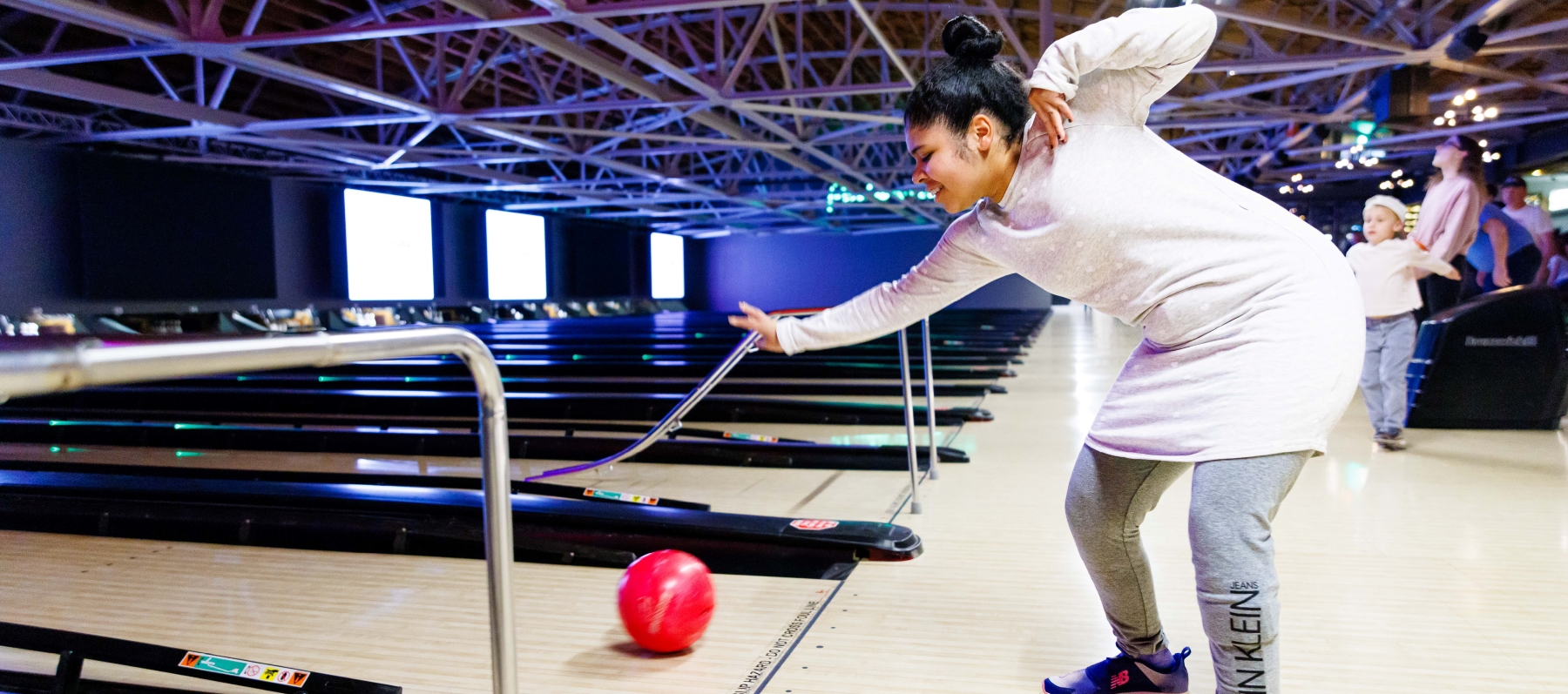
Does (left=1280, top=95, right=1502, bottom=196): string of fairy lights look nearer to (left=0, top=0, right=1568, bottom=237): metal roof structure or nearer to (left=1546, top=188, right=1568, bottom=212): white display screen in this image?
(left=0, top=0, right=1568, bottom=237): metal roof structure

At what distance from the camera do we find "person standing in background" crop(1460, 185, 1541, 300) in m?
5.45

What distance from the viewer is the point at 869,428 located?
214 inches

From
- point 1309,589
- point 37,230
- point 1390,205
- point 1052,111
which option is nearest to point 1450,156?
point 1390,205

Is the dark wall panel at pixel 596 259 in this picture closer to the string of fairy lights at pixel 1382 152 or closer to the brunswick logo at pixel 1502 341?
the string of fairy lights at pixel 1382 152

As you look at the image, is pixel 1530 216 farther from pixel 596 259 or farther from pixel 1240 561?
pixel 596 259

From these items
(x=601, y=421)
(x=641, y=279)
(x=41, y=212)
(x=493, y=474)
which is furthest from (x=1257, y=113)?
(x=641, y=279)

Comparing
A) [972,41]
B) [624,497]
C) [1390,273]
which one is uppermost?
[972,41]

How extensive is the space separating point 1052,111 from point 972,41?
0.56ft

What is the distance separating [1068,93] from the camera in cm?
140

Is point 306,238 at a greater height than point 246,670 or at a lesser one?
greater

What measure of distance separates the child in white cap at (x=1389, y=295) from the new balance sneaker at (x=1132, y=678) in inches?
125

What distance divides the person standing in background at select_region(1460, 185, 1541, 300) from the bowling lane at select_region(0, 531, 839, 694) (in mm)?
5123

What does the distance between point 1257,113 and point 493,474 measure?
1292 centimetres

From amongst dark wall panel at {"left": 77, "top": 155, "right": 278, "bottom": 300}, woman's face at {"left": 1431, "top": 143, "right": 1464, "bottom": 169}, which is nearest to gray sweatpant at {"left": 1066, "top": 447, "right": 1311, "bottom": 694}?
woman's face at {"left": 1431, "top": 143, "right": 1464, "bottom": 169}
